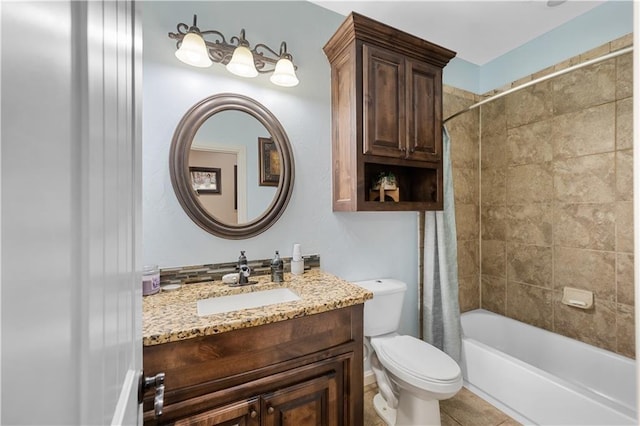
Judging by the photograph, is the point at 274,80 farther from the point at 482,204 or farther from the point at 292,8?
the point at 482,204

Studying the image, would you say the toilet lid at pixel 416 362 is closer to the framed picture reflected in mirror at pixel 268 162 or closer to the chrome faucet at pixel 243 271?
the chrome faucet at pixel 243 271

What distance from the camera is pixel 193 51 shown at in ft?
4.36

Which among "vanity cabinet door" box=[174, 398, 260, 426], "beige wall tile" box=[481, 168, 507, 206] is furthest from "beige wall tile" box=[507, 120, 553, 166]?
"vanity cabinet door" box=[174, 398, 260, 426]

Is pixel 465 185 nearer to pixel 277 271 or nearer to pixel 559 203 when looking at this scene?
pixel 559 203

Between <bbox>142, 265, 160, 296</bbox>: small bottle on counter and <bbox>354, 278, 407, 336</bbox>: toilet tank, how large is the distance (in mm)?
1185

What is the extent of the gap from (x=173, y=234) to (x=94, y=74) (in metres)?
1.23

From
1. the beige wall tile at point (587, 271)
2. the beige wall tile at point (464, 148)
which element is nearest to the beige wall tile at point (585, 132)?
the beige wall tile at point (464, 148)

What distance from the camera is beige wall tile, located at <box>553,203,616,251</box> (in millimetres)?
1729

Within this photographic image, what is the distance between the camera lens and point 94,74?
1.01 ft

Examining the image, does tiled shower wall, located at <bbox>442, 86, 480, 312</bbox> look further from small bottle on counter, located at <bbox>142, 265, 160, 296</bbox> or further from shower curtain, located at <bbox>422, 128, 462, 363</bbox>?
small bottle on counter, located at <bbox>142, 265, 160, 296</bbox>

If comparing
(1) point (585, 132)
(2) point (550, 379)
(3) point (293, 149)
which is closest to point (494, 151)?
(1) point (585, 132)

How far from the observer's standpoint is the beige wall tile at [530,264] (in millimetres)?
2041

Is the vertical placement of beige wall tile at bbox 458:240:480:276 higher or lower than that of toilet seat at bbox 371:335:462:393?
higher

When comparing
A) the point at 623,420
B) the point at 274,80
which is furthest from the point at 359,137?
the point at 623,420
